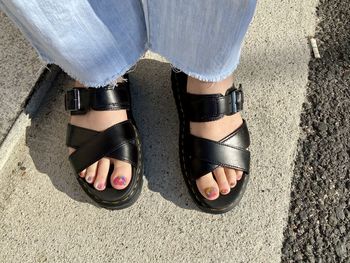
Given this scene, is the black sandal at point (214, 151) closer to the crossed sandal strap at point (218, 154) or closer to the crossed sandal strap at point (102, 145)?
the crossed sandal strap at point (218, 154)

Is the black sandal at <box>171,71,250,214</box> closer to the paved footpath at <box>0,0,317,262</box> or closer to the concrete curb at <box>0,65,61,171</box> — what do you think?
the paved footpath at <box>0,0,317,262</box>

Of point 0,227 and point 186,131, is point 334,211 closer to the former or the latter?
point 186,131

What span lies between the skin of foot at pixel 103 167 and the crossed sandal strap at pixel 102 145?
0.05ft

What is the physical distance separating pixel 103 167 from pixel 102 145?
0.06 meters

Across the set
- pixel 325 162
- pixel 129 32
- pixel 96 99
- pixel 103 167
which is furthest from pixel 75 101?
pixel 325 162

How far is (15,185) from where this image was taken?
1.23 meters

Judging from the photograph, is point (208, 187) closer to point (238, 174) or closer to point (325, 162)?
point (238, 174)


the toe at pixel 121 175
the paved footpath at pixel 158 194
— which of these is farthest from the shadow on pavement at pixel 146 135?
the toe at pixel 121 175

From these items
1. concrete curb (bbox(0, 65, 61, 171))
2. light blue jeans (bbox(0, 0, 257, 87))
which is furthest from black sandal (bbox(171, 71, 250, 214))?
concrete curb (bbox(0, 65, 61, 171))

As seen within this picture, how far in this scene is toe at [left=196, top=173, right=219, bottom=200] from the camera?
1.11 m

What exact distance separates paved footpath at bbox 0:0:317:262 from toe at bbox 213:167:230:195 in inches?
3.6

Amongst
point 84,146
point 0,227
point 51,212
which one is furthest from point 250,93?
point 0,227

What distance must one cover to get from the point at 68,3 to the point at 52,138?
0.59 meters

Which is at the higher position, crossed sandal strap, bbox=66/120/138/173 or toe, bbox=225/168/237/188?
crossed sandal strap, bbox=66/120/138/173
